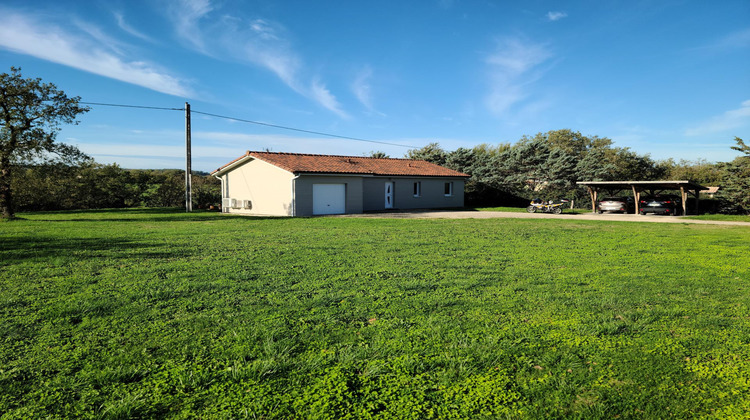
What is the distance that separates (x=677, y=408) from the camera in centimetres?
235

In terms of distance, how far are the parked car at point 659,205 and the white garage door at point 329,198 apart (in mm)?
18080

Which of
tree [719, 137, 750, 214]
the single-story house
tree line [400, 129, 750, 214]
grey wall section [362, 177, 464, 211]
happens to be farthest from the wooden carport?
the single-story house

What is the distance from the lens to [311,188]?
70.2 ft

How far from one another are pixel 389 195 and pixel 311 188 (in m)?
6.63

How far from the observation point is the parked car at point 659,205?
73.3ft

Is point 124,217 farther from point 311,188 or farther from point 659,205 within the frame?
point 659,205

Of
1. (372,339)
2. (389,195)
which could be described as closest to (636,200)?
(389,195)

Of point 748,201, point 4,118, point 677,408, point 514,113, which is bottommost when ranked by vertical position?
point 677,408

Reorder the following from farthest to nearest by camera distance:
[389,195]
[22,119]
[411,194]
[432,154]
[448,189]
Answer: [432,154]
[448,189]
[411,194]
[389,195]
[22,119]

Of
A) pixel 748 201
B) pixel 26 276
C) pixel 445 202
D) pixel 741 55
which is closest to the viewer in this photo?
pixel 26 276

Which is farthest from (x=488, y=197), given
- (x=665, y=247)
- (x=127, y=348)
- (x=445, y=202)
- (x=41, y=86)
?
(x=127, y=348)

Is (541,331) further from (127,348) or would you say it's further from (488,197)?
(488,197)

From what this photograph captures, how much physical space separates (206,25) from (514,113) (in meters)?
22.6

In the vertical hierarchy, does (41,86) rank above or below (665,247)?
above
